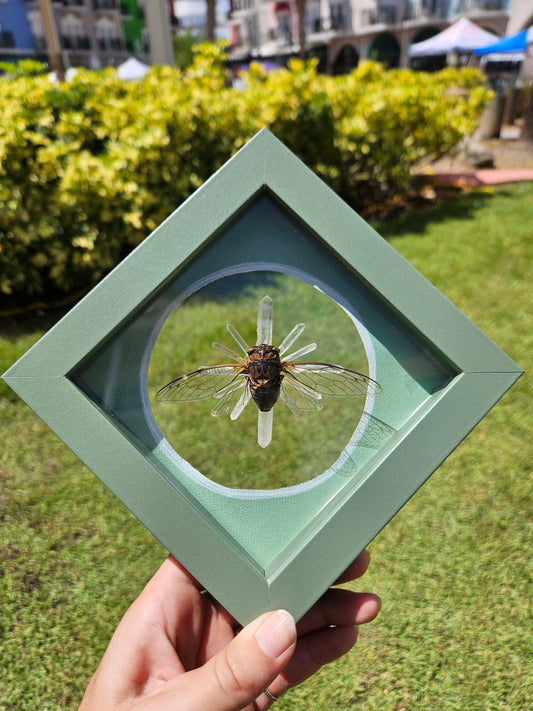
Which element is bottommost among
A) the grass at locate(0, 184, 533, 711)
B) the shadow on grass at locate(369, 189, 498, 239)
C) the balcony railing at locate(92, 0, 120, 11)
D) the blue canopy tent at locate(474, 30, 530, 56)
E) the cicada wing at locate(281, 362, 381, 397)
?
the grass at locate(0, 184, 533, 711)

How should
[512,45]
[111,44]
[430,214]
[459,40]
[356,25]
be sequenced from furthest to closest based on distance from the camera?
[111,44] → [356,25] → [459,40] → [512,45] → [430,214]

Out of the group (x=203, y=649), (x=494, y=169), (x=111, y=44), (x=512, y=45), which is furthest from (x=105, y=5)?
(x=203, y=649)

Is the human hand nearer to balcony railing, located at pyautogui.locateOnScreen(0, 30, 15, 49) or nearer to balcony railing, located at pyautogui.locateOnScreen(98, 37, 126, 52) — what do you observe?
balcony railing, located at pyautogui.locateOnScreen(0, 30, 15, 49)

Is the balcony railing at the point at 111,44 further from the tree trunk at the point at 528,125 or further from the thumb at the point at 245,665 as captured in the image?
the thumb at the point at 245,665

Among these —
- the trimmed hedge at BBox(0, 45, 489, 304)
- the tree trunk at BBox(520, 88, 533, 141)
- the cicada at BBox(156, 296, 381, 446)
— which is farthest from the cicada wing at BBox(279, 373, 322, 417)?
the tree trunk at BBox(520, 88, 533, 141)

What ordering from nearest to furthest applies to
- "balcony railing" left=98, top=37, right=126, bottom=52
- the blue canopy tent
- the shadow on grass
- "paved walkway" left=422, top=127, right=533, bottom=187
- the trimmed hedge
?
the trimmed hedge < the shadow on grass < "paved walkway" left=422, top=127, right=533, bottom=187 < the blue canopy tent < "balcony railing" left=98, top=37, right=126, bottom=52

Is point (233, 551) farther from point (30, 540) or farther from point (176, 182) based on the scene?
point (176, 182)

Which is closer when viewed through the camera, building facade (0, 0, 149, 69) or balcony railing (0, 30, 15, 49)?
balcony railing (0, 30, 15, 49)

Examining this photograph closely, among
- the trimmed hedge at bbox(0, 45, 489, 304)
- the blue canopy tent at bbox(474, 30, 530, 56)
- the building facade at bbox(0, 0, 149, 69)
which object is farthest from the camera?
the building facade at bbox(0, 0, 149, 69)

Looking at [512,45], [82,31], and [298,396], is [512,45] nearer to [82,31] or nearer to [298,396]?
[298,396]
